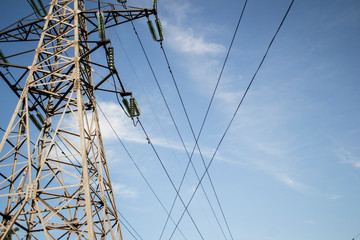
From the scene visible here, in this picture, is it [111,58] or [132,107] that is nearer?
[111,58]

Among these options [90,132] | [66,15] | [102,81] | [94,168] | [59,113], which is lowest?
[94,168]

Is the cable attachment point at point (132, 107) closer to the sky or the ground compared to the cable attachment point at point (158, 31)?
closer to the ground

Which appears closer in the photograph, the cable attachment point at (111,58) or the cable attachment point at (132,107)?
the cable attachment point at (111,58)

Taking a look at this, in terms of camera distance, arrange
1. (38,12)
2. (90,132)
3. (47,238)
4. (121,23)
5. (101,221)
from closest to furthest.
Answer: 1. (47,238)
2. (101,221)
3. (90,132)
4. (121,23)
5. (38,12)

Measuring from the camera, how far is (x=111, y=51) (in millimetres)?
9922

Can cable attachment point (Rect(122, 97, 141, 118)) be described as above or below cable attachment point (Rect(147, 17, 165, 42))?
below

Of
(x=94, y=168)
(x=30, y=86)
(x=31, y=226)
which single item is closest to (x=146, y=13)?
(x=30, y=86)

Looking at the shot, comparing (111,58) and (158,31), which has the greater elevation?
(158,31)

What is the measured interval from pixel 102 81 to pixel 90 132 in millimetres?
2599

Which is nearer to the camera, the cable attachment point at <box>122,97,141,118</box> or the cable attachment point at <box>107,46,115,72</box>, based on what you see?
the cable attachment point at <box>107,46,115,72</box>

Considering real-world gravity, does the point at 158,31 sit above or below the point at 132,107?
above

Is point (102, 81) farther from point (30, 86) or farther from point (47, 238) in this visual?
point (47, 238)

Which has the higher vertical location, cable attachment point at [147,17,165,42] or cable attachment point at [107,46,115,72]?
cable attachment point at [147,17,165,42]

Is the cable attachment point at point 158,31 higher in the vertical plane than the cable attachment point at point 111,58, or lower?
higher
